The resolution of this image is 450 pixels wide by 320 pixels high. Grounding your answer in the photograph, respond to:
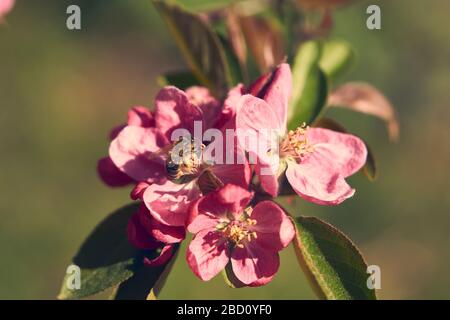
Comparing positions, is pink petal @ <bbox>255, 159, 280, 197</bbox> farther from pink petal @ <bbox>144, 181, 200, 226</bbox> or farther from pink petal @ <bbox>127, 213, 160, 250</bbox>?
pink petal @ <bbox>127, 213, 160, 250</bbox>

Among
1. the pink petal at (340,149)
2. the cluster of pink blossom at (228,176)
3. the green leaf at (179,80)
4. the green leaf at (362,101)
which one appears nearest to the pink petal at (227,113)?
the cluster of pink blossom at (228,176)

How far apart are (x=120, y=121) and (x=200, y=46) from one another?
230cm

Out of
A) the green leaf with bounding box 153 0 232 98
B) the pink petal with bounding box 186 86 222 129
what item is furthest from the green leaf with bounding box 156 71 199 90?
the pink petal with bounding box 186 86 222 129

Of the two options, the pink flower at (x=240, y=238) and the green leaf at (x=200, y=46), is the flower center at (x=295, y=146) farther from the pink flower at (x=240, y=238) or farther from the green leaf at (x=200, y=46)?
the green leaf at (x=200, y=46)

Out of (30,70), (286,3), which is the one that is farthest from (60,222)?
(286,3)

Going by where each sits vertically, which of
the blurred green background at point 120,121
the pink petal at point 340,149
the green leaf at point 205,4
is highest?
the green leaf at point 205,4

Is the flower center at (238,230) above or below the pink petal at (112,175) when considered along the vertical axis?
below

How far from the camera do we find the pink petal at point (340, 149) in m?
1.38

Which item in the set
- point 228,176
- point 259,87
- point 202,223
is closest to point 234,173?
point 228,176

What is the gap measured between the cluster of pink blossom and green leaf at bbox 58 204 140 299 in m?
0.11

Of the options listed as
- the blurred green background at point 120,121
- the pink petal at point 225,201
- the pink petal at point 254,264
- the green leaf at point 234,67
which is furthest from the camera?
the blurred green background at point 120,121

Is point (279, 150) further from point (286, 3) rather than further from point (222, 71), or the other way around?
point (286, 3)

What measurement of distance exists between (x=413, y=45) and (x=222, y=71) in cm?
278

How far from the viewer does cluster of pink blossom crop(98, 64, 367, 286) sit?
1.21 meters
